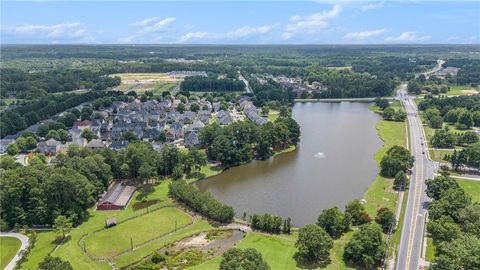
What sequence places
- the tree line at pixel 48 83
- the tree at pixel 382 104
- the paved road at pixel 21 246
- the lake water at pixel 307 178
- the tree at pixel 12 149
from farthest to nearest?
the tree line at pixel 48 83 < the tree at pixel 382 104 < the tree at pixel 12 149 < the lake water at pixel 307 178 < the paved road at pixel 21 246

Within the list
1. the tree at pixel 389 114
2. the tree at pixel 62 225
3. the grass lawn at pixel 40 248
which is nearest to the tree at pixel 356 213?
the tree at pixel 62 225

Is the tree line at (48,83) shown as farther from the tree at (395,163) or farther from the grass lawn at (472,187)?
the grass lawn at (472,187)

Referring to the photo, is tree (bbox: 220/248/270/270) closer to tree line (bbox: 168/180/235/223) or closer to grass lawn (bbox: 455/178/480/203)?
tree line (bbox: 168/180/235/223)

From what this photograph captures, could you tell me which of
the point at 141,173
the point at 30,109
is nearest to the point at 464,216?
the point at 141,173

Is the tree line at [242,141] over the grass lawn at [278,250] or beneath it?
over

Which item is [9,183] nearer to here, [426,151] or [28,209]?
[28,209]

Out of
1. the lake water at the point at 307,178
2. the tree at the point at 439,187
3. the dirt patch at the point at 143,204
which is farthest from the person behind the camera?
the lake water at the point at 307,178

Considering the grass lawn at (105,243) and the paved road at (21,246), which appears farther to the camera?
the grass lawn at (105,243)
